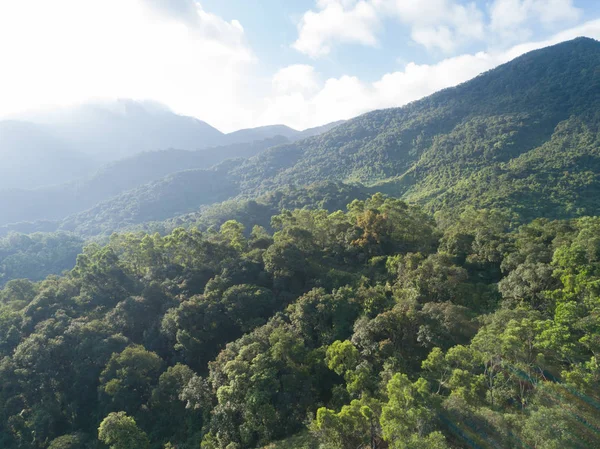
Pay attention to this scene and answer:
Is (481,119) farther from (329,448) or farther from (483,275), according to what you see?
(329,448)

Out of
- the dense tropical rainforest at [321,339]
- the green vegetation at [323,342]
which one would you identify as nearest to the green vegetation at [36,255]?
the dense tropical rainforest at [321,339]

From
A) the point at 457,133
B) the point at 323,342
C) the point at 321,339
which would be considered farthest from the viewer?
the point at 457,133

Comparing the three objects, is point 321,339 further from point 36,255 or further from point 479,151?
point 479,151

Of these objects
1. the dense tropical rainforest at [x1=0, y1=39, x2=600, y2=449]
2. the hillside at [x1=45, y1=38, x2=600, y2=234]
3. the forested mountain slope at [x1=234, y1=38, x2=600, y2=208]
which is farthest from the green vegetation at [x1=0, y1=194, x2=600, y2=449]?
the forested mountain slope at [x1=234, y1=38, x2=600, y2=208]

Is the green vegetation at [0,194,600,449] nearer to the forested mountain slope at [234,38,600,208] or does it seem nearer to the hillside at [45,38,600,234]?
the hillside at [45,38,600,234]

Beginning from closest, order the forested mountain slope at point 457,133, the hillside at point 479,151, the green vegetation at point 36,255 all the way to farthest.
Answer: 1. the hillside at point 479,151
2. the green vegetation at point 36,255
3. the forested mountain slope at point 457,133

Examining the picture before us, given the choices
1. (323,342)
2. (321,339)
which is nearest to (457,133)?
(321,339)

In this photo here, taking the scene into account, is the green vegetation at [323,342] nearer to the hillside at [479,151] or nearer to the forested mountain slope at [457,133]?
→ the hillside at [479,151]
